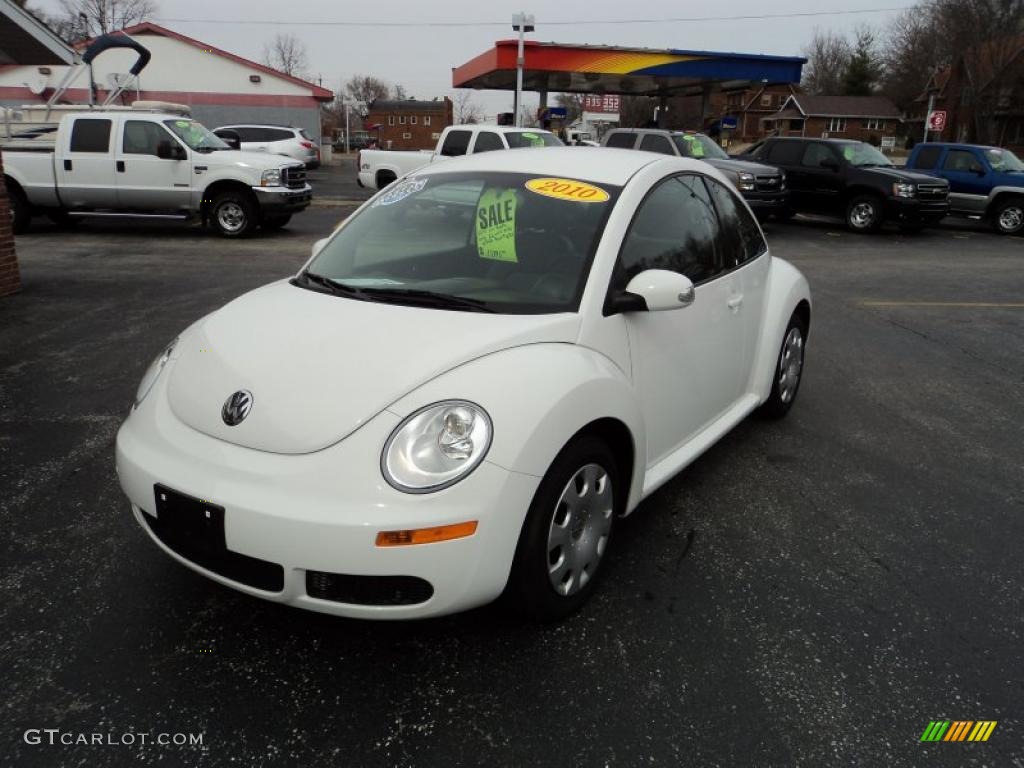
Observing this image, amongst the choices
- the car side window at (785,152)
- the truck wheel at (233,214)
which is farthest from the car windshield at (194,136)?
the car side window at (785,152)

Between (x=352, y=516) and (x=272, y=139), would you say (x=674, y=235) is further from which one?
(x=272, y=139)

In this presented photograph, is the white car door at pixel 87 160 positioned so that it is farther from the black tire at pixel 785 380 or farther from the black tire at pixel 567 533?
the black tire at pixel 567 533

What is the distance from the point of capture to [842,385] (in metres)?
5.81

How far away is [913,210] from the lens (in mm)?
15766

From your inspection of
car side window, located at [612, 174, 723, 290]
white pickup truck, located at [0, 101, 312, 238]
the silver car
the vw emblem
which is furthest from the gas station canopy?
the vw emblem

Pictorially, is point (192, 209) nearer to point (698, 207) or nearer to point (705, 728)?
point (698, 207)

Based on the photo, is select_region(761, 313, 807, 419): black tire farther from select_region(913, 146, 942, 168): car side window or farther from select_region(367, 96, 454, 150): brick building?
select_region(367, 96, 454, 150): brick building

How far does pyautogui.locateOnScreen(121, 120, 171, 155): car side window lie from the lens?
12734mm

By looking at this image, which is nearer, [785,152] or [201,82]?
[785,152]

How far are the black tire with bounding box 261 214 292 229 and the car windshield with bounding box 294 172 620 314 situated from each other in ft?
33.8

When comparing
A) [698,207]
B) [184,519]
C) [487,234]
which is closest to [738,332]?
[698,207]

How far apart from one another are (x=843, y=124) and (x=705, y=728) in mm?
89886

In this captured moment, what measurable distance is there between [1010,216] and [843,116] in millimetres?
70294

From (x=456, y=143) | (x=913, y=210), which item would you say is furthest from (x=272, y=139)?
(x=913, y=210)
